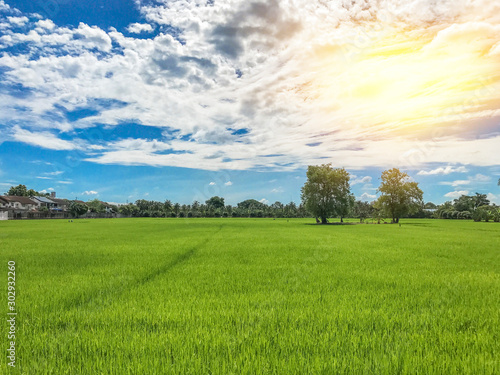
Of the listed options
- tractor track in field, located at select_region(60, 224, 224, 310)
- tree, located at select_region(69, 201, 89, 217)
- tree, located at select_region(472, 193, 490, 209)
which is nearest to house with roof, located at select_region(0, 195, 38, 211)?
tree, located at select_region(69, 201, 89, 217)

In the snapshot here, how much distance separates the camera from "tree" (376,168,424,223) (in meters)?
73.1

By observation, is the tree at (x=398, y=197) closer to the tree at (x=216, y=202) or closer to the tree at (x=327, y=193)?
the tree at (x=327, y=193)

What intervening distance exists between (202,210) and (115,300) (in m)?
124

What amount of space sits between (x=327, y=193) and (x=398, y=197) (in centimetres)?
2341

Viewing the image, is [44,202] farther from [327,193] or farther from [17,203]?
[327,193]

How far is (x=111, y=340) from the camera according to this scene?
4883 mm

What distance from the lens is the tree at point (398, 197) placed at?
73125mm

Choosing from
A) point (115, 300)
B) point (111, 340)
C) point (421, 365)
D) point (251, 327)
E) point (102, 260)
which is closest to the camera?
point (421, 365)

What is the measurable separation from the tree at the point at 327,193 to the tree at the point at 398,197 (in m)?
15.6

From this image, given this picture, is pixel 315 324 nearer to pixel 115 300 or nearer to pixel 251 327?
pixel 251 327

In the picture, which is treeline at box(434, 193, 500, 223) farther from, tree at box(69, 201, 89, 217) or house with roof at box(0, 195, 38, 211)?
→ house with roof at box(0, 195, 38, 211)

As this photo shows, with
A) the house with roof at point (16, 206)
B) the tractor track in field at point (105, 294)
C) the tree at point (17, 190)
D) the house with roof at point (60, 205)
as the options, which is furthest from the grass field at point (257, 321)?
the tree at point (17, 190)

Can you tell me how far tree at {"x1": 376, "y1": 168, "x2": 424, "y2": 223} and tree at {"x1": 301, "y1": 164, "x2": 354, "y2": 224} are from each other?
1562 centimetres

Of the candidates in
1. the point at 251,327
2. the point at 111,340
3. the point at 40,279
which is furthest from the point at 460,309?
the point at 40,279
